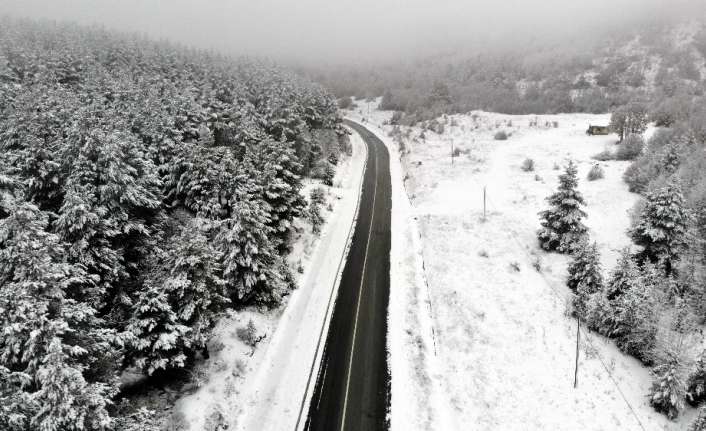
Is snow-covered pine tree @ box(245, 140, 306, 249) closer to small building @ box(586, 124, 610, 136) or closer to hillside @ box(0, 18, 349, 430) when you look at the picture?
hillside @ box(0, 18, 349, 430)

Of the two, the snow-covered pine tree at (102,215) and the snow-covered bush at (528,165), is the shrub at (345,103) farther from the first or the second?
the snow-covered pine tree at (102,215)

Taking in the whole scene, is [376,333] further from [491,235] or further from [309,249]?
[491,235]

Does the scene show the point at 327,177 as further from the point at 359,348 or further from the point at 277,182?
the point at 359,348

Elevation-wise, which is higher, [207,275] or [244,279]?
[207,275]

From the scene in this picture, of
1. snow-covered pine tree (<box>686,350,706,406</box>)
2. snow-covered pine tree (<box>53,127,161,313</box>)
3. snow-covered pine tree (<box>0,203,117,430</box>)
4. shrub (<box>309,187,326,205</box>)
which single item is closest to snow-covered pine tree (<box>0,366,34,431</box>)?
snow-covered pine tree (<box>0,203,117,430</box>)

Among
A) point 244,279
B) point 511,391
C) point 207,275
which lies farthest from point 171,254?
point 511,391

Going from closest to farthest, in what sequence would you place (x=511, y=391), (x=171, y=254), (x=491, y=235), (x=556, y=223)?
(x=171, y=254), (x=511, y=391), (x=556, y=223), (x=491, y=235)

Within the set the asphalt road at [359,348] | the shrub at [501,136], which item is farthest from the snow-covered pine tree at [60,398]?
the shrub at [501,136]

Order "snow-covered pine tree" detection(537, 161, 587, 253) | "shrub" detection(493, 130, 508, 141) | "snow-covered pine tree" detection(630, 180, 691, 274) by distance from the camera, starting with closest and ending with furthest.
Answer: "snow-covered pine tree" detection(630, 180, 691, 274) → "snow-covered pine tree" detection(537, 161, 587, 253) → "shrub" detection(493, 130, 508, 141)
